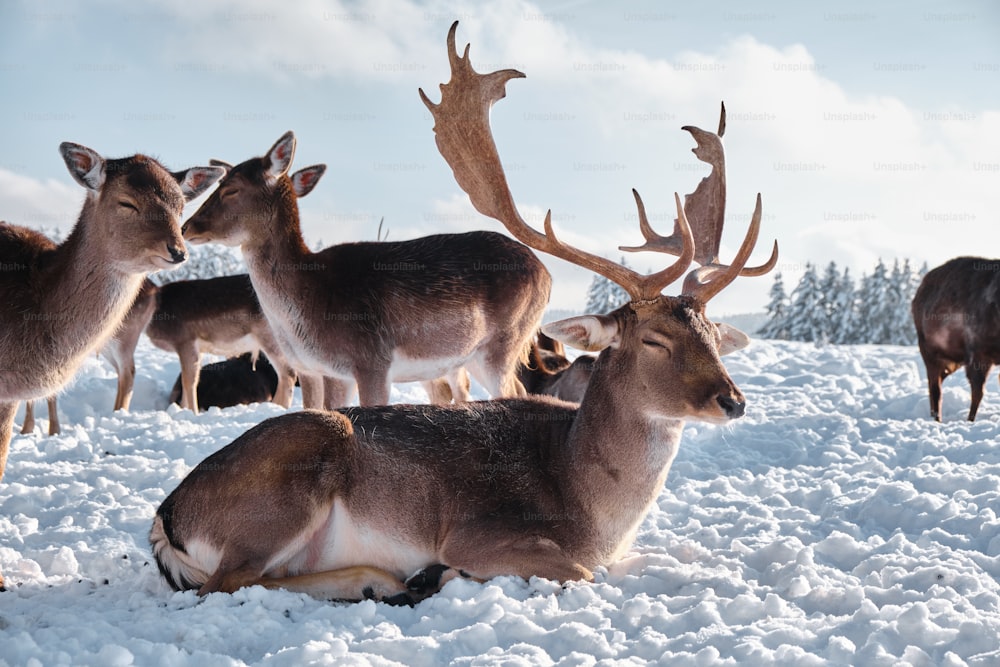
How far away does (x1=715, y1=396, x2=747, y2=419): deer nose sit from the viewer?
488cm

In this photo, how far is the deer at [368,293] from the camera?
8.75 meters

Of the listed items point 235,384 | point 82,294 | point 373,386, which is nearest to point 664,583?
point 373,386

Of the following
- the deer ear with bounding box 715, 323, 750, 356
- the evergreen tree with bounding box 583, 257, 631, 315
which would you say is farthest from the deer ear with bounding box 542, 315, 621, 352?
the evergreen tree with bounding box 583, 257, 631, 315

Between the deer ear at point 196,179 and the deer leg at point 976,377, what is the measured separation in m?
9.80

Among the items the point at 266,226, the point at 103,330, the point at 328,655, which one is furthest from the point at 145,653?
the point at 266,226

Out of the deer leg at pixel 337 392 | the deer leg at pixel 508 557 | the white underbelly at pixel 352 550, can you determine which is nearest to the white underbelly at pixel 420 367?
the deer leg at pixel 337 392

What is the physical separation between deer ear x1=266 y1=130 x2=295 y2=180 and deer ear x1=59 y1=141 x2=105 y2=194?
252 centimetres

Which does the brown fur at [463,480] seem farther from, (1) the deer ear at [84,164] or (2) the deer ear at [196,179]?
(2) the deer ear at [196,179]

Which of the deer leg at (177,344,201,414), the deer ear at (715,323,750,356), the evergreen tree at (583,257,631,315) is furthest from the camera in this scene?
the evergreen tree at (583,257,631,315)

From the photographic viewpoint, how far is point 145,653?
12.4 feet

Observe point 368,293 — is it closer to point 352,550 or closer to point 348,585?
point 352,550

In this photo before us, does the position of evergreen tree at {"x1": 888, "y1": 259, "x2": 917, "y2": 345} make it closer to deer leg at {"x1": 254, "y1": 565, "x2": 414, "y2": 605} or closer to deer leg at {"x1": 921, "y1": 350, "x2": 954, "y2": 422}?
deer leg at {"x1": 921, "y1": 350, "x2": 954, "y2": 422}

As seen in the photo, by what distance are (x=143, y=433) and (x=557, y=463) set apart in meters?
6.38

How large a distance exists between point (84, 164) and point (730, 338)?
15.7 feet
